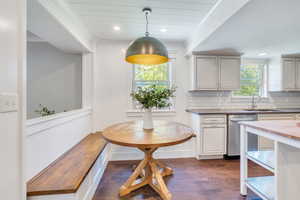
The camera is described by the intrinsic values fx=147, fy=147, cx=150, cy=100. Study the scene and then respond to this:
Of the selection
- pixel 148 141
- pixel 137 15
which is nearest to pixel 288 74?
pixel 137 15

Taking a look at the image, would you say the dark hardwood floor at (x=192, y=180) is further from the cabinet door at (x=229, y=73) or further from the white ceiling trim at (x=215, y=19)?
the white ceiling trim at (x=215, y=19)

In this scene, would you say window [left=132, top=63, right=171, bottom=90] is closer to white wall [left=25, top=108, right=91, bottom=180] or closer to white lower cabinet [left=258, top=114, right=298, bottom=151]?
white wall [left=25, top=108, right=91, bottom=180]

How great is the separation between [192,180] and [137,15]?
2.60m

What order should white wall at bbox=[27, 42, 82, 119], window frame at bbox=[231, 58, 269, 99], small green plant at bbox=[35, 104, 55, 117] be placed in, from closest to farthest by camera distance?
small green plant at bbox=[35, 104, 55, 117] < white wall at bbox=[27, 42, 82, 119] < window frame at bbox=[231, 58, 269, 99]

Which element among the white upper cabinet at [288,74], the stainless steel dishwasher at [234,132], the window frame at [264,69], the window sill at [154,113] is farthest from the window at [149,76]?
the white upper cabinet at [288,74]

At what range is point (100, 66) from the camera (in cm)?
311

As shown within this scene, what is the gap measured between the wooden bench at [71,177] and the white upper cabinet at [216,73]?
229 cm

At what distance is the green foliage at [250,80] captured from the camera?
11.8ft

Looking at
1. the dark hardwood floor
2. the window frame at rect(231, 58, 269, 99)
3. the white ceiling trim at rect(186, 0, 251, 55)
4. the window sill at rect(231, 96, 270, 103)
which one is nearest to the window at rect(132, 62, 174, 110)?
the white ceiling trim at rect(186, 0, 251, 55)

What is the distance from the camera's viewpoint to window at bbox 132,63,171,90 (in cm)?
323

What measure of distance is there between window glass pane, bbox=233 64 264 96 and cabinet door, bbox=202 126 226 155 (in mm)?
1304

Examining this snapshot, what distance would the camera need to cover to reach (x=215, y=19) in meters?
1.97

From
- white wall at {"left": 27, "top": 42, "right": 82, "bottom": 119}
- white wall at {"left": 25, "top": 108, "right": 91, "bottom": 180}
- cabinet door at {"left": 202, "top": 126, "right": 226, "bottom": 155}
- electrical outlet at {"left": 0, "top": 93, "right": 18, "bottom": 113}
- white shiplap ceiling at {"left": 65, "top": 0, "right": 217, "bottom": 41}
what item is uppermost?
white shiplap ceiling at {"left": 65, "top": 0, "right": 217, "bottom": 41}

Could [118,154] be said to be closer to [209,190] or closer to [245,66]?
[209,190]
